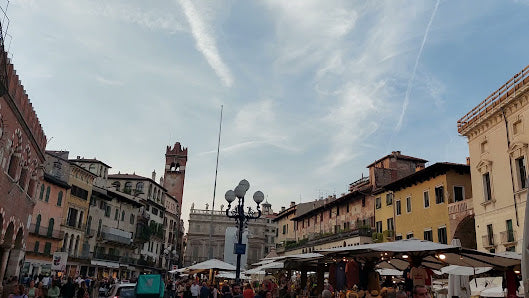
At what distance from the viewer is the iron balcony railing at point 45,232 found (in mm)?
38094

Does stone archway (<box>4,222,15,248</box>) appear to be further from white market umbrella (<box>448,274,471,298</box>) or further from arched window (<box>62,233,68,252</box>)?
arched window (<box>62,233,68,252</box>)

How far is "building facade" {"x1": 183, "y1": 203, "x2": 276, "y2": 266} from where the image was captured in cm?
8869

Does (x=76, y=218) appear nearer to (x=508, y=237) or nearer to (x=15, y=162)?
(x=15, y=162)

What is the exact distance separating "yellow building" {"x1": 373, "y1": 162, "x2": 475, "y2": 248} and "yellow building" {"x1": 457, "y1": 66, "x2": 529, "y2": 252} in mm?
2567

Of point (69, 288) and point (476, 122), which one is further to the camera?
point (476, 122)

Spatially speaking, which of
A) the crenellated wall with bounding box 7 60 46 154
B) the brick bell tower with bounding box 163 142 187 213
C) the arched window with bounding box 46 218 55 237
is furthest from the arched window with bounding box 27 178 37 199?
the brick bell tower with bounding box 163 142 187 213

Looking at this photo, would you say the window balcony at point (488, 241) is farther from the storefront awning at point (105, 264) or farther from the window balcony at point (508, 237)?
the storefront awning at point (105, 264)

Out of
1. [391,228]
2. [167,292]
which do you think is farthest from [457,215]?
[167,292]

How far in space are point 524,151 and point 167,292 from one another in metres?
20.1

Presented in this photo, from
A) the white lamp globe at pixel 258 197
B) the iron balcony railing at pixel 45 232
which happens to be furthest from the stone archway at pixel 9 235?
the iron balcony railing at pixel 45 232

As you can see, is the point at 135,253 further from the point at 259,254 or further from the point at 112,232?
the point at 259,254

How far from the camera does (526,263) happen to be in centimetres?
514

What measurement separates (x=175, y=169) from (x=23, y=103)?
2689 inches

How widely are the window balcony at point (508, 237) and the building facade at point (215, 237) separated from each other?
66.9 m
